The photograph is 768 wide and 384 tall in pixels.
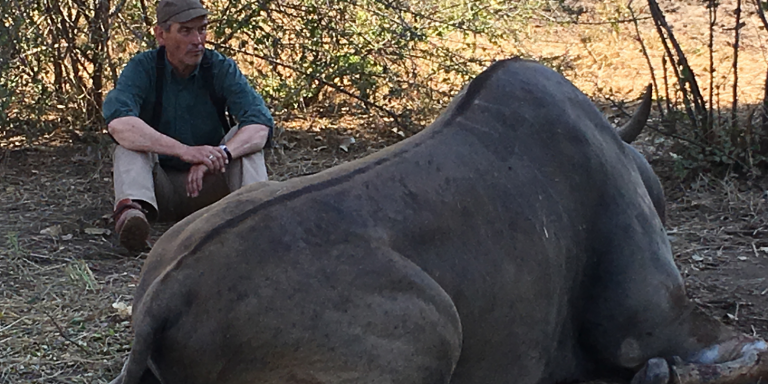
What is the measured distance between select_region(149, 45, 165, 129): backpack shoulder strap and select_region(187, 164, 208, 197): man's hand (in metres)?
0.54

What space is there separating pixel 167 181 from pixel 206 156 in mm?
473

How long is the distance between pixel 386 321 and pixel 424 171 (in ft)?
2.09

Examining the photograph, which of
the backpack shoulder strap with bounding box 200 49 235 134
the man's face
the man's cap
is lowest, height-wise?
the backpack shoulder strap with bounding box 200 49 235 134

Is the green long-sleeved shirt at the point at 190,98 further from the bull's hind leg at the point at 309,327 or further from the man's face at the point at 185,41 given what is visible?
the bull's hind leg at the point at 309,327

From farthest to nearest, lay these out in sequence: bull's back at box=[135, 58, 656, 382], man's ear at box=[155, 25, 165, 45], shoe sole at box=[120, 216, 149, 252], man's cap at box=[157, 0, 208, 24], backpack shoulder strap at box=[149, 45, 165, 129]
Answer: backpack shoulder strap at box=[149, 45, 165, 129], man's ear at box=[155, 25, 165, 45], man's cap at box=[157, 0, 208, 24], shoe sole at box=[120, 216, 149, 252], bull's back at box=[135, 58, 656, 382]

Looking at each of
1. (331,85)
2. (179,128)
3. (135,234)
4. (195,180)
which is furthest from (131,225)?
(331,85)

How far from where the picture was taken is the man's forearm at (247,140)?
5594 mm

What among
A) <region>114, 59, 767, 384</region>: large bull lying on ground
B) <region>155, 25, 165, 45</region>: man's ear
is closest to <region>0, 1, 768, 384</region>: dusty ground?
<region>114, 59, 767, 384</region>: large bull lying on ground

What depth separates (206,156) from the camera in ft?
17.9

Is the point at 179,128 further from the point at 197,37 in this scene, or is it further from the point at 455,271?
the point at 455,271

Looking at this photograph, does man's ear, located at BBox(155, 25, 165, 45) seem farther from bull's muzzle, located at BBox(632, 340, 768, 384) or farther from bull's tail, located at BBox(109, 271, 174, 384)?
bull's muzzle, located at BBox(632, 340, 768, 384)

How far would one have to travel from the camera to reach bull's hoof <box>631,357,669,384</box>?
3.41 meters

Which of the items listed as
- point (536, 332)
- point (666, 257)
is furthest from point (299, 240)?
point (666, 257)

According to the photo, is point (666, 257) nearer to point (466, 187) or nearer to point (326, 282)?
point (466, 187)
